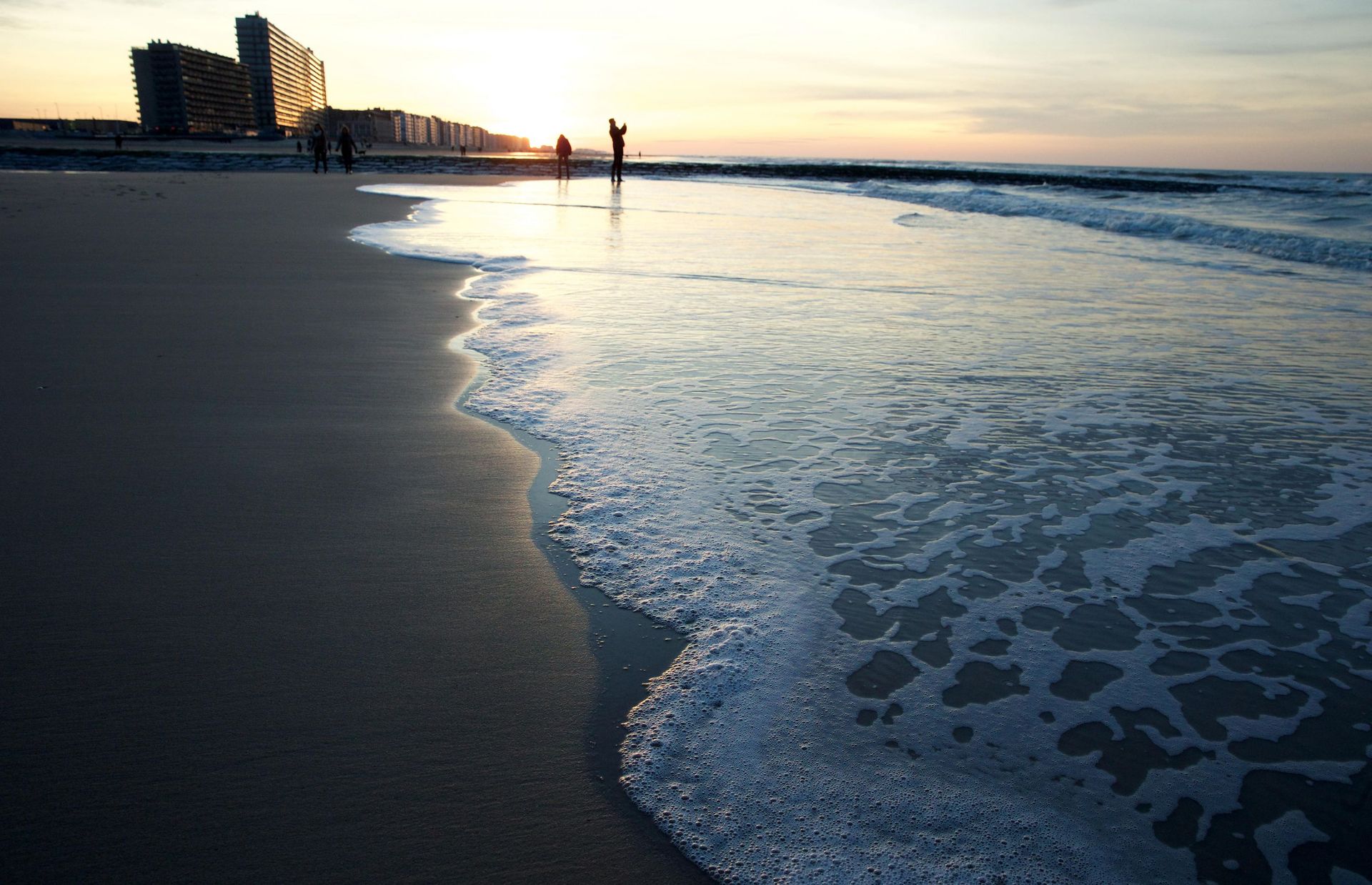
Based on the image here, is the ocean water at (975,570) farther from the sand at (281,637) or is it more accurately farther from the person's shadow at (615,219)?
the person's shadow at (615,219)

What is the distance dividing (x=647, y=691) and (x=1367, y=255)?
15.6m

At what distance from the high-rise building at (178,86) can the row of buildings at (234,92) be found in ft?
0.48

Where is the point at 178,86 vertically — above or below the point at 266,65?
below

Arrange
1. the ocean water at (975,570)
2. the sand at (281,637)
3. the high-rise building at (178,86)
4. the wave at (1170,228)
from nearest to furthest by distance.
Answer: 1. the sand at (281,637)
2. the ocean water at (975,570)
3. the wave at (1170,228)
4. the high-rise building at (178,86)

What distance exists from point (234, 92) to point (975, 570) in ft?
703

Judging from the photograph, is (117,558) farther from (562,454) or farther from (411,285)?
(411,285)

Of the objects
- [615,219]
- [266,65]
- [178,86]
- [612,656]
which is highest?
[266,65]

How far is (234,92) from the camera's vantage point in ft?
555

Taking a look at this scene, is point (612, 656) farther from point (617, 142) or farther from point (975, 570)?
point (617, 142)

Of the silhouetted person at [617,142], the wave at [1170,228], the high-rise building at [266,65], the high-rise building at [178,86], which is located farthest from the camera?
the high-rise building at [266,65]

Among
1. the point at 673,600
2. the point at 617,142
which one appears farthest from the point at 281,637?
the point at 617,142

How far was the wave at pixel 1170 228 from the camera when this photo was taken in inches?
487

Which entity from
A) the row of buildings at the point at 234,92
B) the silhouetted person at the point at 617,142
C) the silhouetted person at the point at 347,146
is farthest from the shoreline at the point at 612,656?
the row of buildings at the point at 234,92

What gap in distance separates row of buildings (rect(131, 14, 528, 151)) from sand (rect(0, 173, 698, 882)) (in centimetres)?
13870
